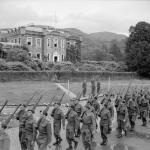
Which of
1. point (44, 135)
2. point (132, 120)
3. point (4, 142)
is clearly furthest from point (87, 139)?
point (132, 120)

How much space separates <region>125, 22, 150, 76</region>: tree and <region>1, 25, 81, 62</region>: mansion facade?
1422 cm

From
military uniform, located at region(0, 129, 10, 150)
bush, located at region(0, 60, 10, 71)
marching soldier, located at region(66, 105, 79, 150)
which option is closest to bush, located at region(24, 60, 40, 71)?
bush, located at region(0, 60, 10, 71)

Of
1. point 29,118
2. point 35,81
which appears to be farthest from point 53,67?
point 29,118

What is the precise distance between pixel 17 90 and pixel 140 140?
65.9ft

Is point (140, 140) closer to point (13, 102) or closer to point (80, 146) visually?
point (80, 146)

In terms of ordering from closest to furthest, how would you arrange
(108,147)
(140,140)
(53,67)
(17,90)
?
(108,147) < (140,140) < (17,90) < (53,67)

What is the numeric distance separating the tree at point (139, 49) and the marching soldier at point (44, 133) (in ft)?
156

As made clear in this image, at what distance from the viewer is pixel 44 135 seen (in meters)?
11.1

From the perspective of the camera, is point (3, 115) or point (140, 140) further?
point (3, 115)

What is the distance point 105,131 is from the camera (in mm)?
13891

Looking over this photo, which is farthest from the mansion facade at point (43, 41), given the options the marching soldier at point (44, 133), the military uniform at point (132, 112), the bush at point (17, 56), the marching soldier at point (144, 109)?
the marching soldier at point (44, 133)

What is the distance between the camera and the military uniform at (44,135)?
431 inches

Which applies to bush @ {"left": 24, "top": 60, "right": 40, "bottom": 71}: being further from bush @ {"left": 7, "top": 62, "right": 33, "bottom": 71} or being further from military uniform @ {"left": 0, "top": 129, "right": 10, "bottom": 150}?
military uniform @ {"left": 0, "top": 129, "right": 10, "bottom": 150}

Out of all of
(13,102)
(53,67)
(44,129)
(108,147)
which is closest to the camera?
(44,129)
